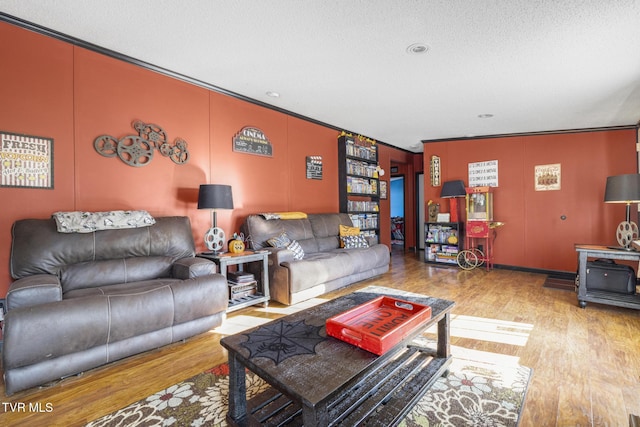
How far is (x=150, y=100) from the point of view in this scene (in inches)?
126

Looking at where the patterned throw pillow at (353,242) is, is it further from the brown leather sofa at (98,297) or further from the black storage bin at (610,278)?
the black storage bin at (610,278)

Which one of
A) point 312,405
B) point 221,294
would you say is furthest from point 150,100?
point 312,405

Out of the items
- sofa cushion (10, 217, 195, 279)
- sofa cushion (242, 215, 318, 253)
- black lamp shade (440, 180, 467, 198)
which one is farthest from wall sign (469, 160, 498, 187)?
sofa cushion (10, 217, 195, 279)

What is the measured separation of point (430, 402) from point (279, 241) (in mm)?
2528

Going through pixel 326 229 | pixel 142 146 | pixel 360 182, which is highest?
pixel 142 146

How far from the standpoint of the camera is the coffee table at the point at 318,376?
1.17m

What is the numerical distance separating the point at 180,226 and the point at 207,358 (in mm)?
1379

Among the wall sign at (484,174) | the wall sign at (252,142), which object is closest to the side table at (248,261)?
the wall sign at (252,142)

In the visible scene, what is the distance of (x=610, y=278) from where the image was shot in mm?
3389

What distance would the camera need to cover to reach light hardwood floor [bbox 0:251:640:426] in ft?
5.56

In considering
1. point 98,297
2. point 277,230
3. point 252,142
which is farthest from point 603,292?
point 98,297

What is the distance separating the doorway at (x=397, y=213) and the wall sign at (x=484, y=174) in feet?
8.64

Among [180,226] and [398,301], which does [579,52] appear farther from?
[180,226]

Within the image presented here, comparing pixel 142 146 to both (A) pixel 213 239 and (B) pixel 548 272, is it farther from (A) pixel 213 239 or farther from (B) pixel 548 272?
(B) pixel 548 272
